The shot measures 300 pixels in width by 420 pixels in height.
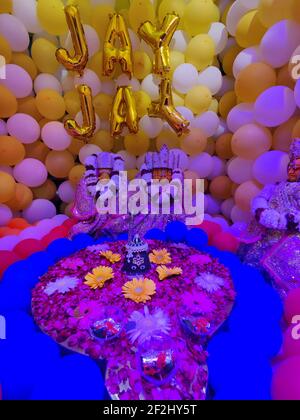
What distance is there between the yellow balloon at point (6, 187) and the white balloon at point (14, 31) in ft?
3.46

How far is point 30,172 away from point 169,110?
1354mm

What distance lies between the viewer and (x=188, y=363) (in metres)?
1.21

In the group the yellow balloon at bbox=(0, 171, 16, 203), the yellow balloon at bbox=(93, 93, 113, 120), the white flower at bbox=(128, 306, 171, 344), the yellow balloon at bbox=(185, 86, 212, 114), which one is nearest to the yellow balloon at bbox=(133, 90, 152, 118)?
the yellow balloon at bbox=(93, 93, 113, 120)

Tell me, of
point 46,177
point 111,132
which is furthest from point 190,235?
Answer: point 46,177

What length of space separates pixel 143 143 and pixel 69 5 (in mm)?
1222

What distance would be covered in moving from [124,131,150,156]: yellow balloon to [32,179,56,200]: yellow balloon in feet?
2.78

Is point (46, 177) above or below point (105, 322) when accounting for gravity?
above

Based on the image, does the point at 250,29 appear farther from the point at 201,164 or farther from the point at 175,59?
the point at 201,164

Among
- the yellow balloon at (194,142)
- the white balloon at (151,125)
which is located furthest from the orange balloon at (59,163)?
the yellow balloon at (194,142)

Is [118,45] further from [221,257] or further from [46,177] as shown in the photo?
[221,257]

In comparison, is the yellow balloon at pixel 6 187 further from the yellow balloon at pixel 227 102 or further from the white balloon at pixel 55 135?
the yellow balloon at pixel 227 102

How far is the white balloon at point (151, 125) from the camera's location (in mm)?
2811
